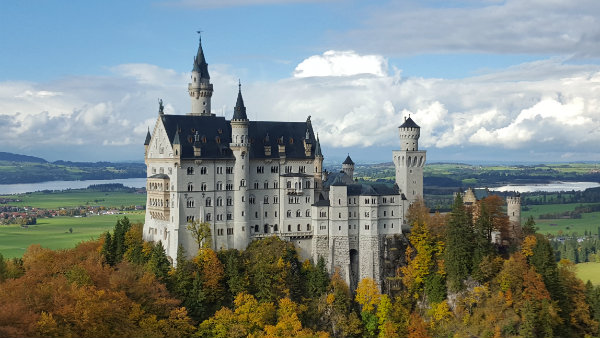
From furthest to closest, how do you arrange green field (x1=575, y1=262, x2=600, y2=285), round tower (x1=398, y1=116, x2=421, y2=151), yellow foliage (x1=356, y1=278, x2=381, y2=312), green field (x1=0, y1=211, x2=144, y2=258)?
green field (x1=0, y1=211, x2=144, y2=258) < green field (x1=575, y1=262, x2=600, y2=285) < round tower (x1=398, y1=116, x2=421, y2=151) < yellow foliage (x1=356, y1=278, x2=381, y2=312)

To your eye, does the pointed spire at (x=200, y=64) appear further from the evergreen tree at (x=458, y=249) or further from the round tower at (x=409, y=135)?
the evergreen tree at (x=458, y=249)

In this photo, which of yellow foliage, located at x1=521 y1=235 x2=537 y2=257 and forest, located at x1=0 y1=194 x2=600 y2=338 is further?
yellow foliage, located at x1=521 y1=235 x2=537 y2=257

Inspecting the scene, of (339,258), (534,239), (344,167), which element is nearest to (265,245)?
(339,258)

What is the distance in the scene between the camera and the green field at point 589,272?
129625mm

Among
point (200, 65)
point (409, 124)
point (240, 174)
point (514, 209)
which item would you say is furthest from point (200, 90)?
point (514, 209)

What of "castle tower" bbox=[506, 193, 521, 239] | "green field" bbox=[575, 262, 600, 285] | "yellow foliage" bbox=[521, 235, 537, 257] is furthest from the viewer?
"green field" bbox=[575, 262, 600, 285]

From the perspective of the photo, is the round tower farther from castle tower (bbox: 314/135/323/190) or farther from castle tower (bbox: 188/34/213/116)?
castle tower (bbox: 188/34/213/116)

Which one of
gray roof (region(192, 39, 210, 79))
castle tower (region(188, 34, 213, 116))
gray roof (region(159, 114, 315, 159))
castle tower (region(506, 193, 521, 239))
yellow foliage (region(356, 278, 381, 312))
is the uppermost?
gray roof (region(192, 39, 210, 79))

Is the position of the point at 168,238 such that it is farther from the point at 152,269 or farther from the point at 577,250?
the point at 577,250

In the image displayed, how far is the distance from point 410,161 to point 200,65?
112 ft

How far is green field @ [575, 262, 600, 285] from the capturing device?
425 ft

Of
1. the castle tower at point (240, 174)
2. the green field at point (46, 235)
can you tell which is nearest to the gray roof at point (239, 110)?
the castle tower at point (240, 174)

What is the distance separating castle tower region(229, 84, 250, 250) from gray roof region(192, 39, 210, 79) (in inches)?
476

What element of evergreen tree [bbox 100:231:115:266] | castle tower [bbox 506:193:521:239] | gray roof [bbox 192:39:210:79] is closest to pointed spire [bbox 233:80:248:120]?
gray roof [bbox 192:39:210:79]
